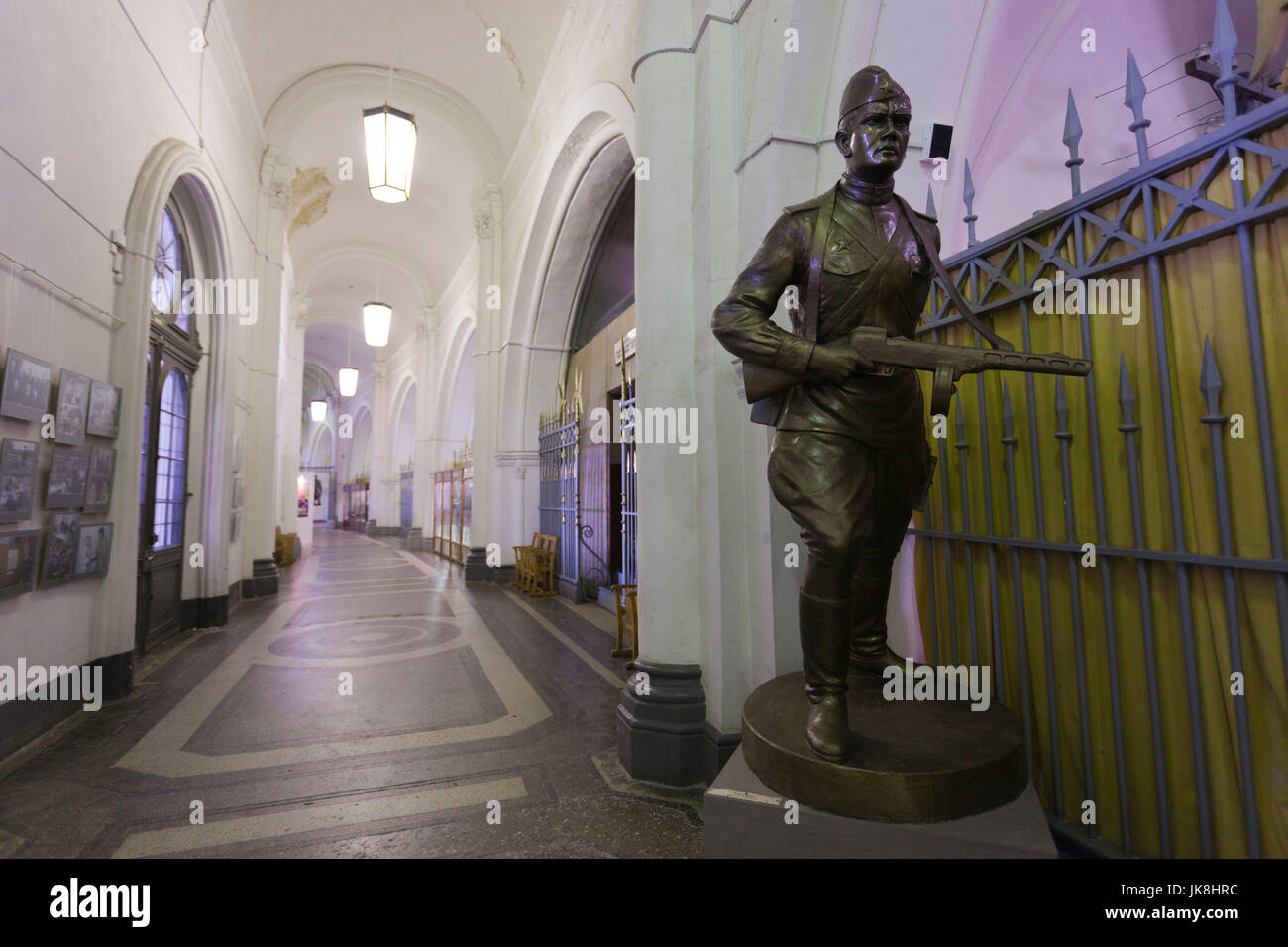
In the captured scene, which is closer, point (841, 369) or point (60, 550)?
point (841, 369)

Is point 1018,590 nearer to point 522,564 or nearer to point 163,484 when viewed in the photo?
point 163,484

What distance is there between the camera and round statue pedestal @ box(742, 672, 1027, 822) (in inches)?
57.0

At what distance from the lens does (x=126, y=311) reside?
4.04 m

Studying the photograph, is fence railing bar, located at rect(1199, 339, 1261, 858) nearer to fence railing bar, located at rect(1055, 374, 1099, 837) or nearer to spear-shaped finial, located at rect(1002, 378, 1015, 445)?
fence railing bar, located at rect(1055, 374, 1099, 837)

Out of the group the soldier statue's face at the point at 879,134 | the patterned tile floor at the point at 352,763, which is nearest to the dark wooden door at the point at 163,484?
the patterned tile floor at the point at 352,763

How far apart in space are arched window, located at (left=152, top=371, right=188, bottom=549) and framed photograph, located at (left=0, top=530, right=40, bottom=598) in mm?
2449

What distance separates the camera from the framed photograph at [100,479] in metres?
3.68

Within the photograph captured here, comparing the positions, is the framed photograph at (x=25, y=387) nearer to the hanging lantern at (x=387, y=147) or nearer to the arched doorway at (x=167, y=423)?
the arched doorway at (x=167, y=423)

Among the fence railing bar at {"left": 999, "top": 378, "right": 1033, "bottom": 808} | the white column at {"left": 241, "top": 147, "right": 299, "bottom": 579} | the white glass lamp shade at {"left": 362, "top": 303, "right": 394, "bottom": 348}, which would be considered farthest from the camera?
the white glass lamp shade at {"left": 362, "top": 303, "right": 394, "bottom": 348}

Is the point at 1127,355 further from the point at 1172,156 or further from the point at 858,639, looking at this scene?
the point at 858,639

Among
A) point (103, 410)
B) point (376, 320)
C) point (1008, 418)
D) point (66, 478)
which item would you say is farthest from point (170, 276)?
point (1008, 418)

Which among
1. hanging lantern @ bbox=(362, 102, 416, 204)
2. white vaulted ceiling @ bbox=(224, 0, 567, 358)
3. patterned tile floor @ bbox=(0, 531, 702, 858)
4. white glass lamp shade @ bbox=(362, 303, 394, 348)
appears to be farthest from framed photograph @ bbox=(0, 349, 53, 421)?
white glass lamp shade @ bbox=(362, 303, 394, 348)

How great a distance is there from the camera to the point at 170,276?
5.55 meters

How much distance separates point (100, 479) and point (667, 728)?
3774 mm
